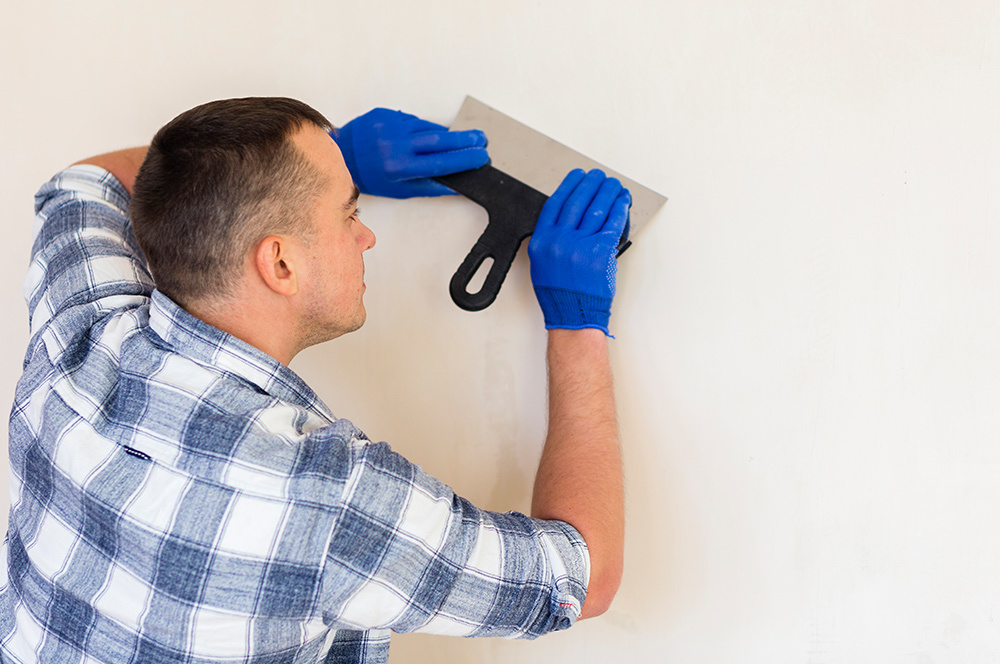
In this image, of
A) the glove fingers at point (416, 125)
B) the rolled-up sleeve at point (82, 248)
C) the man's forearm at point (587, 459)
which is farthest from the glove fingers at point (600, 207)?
the rolled-up sleeve at point (82, 248)

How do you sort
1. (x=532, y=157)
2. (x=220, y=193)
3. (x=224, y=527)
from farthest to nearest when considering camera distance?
1. (x=532, y=157)
2. (x=220, y=193)
3. (x=224, y=527)

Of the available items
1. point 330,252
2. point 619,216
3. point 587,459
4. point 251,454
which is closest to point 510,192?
point 619,216

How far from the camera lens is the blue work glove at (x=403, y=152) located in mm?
1037

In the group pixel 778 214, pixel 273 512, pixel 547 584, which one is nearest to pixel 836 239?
pixel 778 214

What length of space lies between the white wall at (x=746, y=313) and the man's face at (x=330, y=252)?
0.24 metres

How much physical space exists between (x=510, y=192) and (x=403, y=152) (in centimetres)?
17

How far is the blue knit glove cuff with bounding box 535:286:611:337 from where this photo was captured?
97 centimetres

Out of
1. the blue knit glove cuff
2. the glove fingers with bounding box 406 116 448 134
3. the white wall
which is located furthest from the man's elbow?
the glove fingers with bounding box 406 116 448 134

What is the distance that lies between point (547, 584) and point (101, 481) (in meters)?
0.47

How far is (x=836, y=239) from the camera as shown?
949 mm

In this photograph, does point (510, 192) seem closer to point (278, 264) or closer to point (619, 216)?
point (619, 216)

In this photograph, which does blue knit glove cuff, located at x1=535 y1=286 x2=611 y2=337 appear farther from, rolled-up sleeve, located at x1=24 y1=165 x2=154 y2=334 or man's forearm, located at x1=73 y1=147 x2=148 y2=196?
man's forearm, located at x1=73 y1=147 x2=148 y2=196

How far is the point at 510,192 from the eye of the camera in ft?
3.39

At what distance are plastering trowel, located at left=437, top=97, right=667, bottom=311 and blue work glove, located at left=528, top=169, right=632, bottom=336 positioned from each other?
3cm
